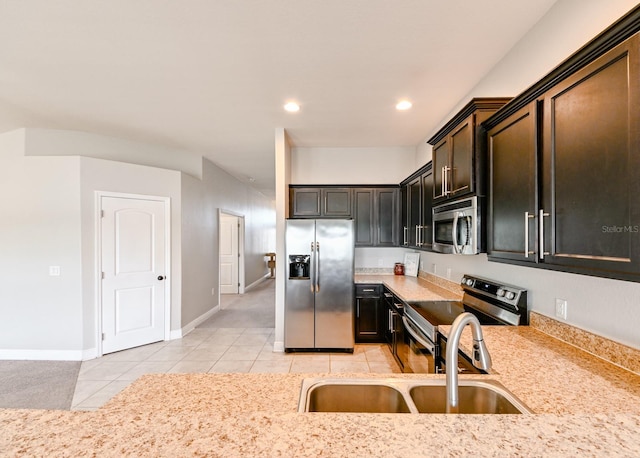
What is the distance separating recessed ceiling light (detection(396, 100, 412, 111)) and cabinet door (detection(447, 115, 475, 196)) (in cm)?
96

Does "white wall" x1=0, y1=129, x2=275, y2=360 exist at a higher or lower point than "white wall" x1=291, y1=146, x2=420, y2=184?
lower

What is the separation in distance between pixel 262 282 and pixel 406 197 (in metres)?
6.33

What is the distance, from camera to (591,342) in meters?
1.57

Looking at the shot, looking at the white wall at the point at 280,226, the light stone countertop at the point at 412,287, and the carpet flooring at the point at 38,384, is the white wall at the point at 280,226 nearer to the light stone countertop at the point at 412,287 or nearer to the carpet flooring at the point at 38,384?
the light stone countertop at the point at 412,287

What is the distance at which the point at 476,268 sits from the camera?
2.83 meters

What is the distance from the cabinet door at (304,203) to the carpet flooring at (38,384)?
311 centimetres

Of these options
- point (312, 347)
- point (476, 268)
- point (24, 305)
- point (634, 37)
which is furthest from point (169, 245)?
point (634, 37)

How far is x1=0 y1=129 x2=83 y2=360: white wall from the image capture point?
3.65 meters

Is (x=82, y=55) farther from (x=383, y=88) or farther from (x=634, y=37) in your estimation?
(x=634, y=37)

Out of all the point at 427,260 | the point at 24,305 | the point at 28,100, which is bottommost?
the point at 24,305

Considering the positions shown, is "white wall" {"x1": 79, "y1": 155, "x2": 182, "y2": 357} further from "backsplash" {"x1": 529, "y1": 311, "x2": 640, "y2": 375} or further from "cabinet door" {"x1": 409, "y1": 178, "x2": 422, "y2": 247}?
"backsplash" {"x1": 529, "y1": 311, "x2": 640, "y2": 375}

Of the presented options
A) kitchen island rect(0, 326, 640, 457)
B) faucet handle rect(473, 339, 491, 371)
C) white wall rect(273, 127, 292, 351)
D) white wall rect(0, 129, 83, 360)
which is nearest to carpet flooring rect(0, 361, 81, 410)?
white wall rect(0, 129, 83, 360)

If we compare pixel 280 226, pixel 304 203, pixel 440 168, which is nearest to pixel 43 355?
pixel 280 226

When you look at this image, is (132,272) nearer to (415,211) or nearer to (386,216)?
(386,216)
